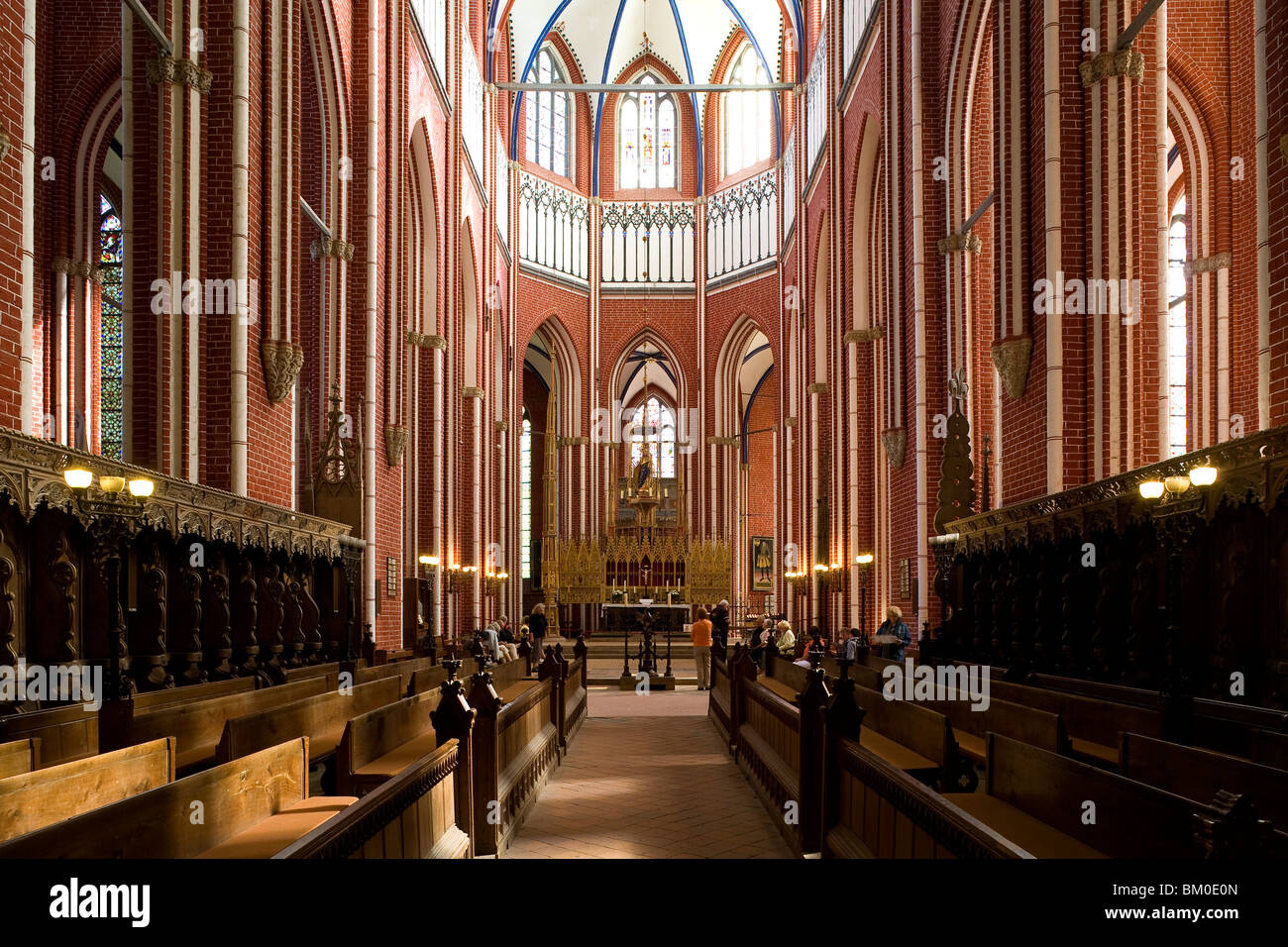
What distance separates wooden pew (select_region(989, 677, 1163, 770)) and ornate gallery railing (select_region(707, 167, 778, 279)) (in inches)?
1130

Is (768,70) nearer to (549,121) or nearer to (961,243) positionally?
(549,121)

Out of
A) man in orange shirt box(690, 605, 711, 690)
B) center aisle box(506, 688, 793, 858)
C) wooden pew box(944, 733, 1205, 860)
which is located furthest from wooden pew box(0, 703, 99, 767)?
man in orange shirt box(690, 605, 711, 690)

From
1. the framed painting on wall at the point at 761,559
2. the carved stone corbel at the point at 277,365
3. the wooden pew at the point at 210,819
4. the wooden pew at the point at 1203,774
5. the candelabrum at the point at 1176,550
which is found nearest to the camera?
the wooden pew at the point at 210,819

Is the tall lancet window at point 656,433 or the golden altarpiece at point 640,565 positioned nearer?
the golden altarpiece at point 640,565

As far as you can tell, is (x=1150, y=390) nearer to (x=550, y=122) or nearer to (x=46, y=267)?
(x=46, y=267)

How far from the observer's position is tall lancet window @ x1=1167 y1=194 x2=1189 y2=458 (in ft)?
58.1

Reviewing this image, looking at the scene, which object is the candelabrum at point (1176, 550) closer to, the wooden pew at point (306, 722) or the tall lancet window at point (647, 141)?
the wooden pew at point (306, 722)

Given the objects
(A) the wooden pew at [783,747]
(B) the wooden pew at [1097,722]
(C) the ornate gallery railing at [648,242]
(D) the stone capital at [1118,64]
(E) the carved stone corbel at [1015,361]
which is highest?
(C) the ornate gallery railing at [648,242]

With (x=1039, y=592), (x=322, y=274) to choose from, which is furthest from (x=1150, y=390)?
(x=322, y=274)

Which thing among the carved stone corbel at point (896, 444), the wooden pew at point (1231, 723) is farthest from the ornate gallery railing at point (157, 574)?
the carved stone corbel at point (896, 444)

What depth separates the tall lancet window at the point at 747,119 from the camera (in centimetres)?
3566

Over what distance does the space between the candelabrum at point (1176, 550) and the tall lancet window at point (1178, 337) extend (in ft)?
35.3

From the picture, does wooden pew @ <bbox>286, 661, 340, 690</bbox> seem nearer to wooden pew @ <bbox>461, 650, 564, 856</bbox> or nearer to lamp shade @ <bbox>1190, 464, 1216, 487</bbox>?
wooden pew @ <bbox>461, 650, 564, 856</bbox>
